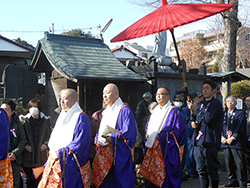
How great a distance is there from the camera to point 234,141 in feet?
17.1

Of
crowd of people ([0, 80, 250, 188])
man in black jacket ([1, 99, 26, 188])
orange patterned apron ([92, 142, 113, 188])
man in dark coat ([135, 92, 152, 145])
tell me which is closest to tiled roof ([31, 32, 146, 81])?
man in dark coat ([135, 92, 152, 145])

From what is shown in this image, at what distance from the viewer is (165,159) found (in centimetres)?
441

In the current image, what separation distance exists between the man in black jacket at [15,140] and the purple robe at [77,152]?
4.26 feet

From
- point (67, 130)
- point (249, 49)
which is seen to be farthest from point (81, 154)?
point (249, 49)

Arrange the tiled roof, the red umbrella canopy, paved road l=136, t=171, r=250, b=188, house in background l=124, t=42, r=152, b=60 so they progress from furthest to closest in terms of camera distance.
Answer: house in background l=124, t=42, r=152, b=60
the tiled roof
paved road l=136, t=171, r=250, b=188
the red umbrella canopy

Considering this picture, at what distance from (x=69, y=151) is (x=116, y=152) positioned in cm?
77

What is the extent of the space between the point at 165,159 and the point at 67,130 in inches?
73.6

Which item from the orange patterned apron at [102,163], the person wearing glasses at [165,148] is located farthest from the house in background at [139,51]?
the orange patterned apron at [102,163]

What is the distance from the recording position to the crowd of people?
3.56 meters

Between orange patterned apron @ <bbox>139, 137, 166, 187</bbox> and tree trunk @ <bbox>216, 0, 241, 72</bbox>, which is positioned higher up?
tree trunk @ <bbox>216, 0, 241, 72</bbox>

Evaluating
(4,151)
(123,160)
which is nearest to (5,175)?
(4,151)

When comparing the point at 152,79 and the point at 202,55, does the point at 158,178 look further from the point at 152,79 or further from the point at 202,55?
the point at 202,55

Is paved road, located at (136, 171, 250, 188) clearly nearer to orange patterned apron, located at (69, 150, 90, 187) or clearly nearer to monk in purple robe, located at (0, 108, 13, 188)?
→ orange patterned apron, located at (69, 150, 90, 187)

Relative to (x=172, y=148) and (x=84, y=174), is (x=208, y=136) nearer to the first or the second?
(x=172, y=148)
